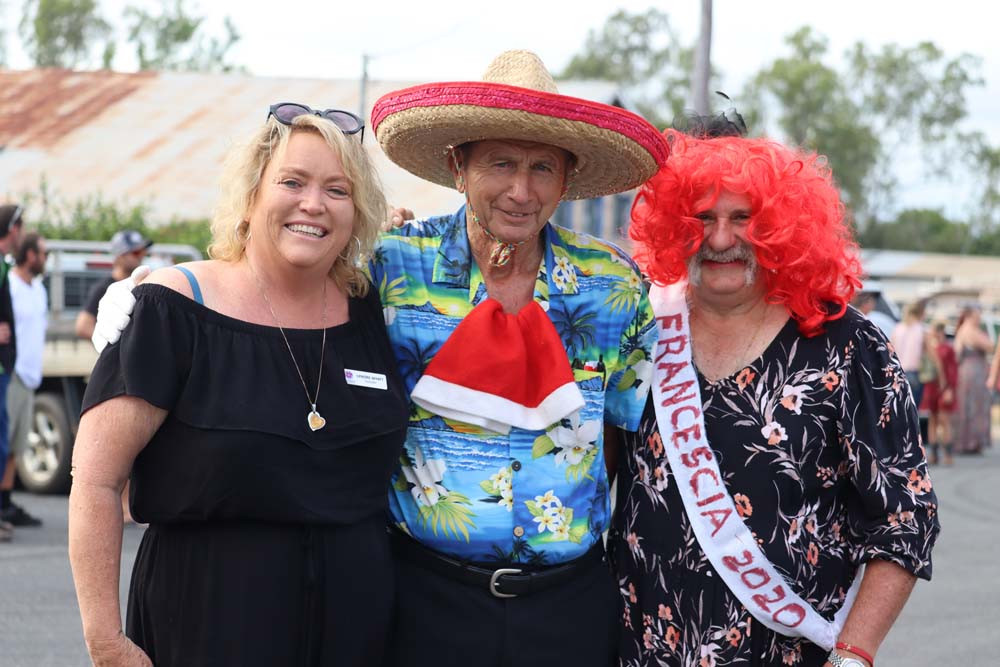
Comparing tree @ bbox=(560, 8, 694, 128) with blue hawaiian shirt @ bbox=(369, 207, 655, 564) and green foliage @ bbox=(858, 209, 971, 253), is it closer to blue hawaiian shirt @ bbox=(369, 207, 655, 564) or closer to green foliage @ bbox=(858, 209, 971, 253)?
green foliage @ bbox=(858, 209, 971, 253)

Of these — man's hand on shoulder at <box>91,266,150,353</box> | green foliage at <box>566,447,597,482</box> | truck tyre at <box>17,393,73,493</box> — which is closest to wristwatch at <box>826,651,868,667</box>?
green foliage at <box>566,447,597,482</box>

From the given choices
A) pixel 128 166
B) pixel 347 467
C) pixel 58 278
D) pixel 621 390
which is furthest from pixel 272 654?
pixel 128 166

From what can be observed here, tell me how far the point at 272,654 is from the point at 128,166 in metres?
24.8

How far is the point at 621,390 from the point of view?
307 centimetres

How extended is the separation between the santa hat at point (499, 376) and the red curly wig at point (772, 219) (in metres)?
0.41

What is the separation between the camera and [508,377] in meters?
2.86

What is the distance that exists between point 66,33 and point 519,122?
6065 centimetres

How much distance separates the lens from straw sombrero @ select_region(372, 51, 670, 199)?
2.80 m

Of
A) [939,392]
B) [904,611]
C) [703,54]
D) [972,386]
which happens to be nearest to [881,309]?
[939,392]

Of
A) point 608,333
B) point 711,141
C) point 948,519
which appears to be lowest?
point 948,519

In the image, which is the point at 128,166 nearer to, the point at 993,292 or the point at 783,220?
the point at 783,220

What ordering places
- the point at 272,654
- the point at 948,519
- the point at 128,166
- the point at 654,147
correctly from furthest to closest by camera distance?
the point at 128,166 → the point at 948,519 → the point at 654,147 → the point at 272,654

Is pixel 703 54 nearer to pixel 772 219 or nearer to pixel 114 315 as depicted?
pixel 772 219

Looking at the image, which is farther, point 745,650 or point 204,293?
point 745,650
